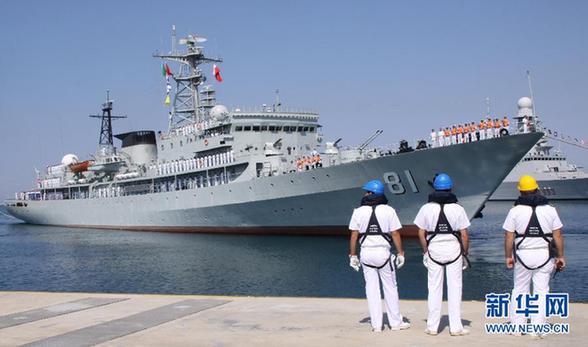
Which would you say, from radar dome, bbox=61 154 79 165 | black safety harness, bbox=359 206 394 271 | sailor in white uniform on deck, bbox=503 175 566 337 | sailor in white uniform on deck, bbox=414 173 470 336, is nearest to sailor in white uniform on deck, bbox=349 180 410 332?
black safety harness, bbox=359 206 394 271

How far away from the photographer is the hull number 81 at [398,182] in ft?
95.5

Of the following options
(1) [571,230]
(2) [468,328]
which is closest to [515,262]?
(2) [468,328]

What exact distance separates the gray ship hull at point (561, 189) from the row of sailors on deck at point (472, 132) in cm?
4998

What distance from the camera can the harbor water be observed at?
62.1ft

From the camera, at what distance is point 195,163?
41156 mm

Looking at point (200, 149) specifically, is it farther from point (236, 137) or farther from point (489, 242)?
point (489, 242)

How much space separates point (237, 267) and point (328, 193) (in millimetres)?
8793

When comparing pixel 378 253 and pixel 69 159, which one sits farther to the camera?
pixel 69 159

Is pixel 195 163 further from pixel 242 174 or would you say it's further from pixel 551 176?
pixel 551 176

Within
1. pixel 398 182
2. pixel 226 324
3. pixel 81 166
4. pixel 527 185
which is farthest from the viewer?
pixel 81 166

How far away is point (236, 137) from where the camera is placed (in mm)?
38625

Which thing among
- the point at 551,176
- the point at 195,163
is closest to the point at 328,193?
the point at 195,163

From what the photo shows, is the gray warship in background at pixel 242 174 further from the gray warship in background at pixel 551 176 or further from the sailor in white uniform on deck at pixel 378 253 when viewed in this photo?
the gray warship in background at pixel 551 176

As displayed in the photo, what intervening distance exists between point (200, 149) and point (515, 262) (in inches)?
1404
